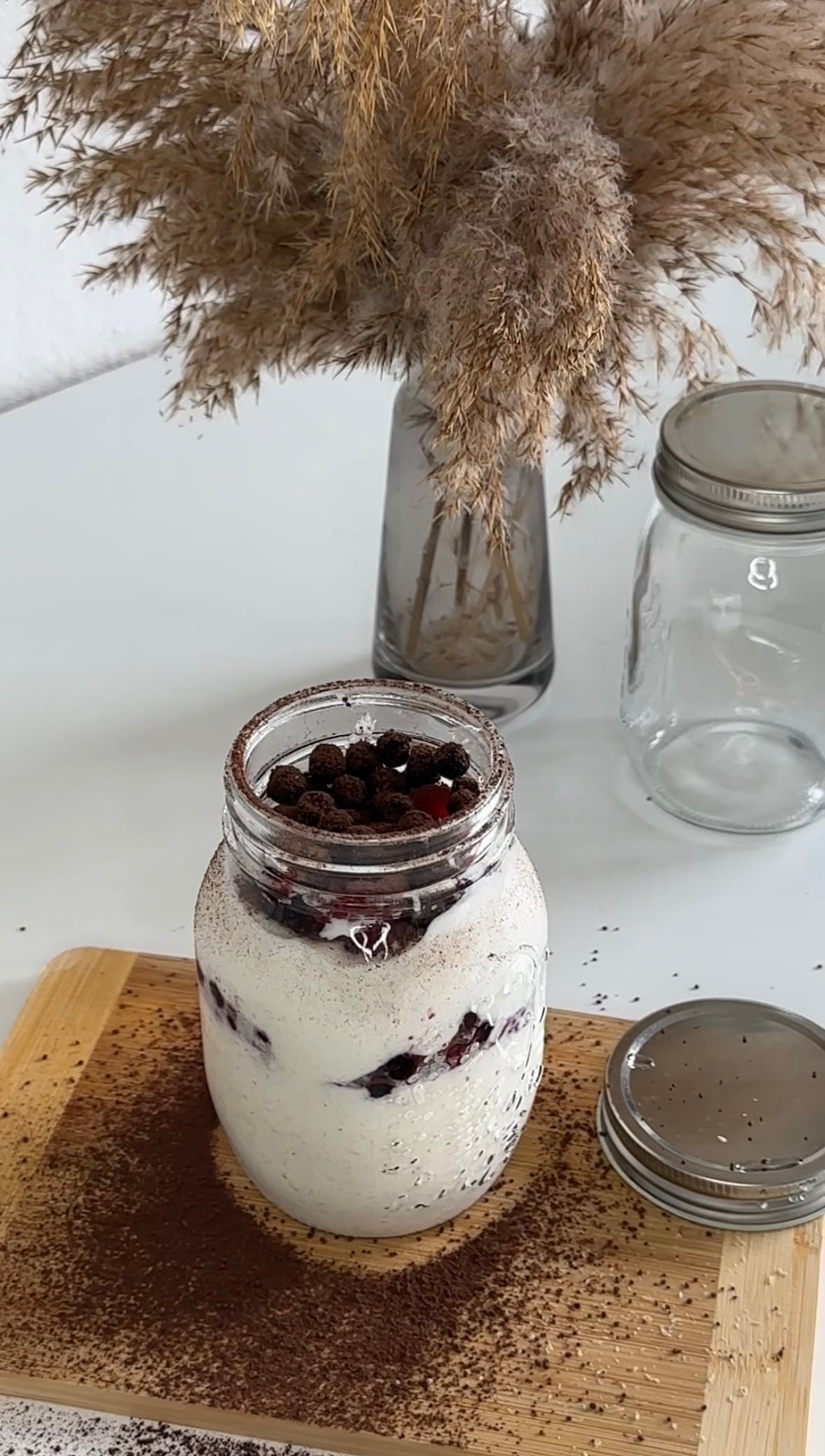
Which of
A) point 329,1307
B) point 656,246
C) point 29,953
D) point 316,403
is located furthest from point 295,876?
point 316,403

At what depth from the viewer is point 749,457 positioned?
1.04 metres

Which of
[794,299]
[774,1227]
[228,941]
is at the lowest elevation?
[774,1227]

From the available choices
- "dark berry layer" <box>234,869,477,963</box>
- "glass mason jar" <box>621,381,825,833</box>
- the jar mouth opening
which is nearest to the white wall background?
"glass mason jar" <box>621,381,825,833</box>

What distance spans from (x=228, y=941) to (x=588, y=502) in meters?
0.77

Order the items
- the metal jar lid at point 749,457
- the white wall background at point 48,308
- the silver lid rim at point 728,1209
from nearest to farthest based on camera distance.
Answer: the silver lid rim at point 728,1209 < the metal jar lid at point 749,457 < the white wall background at point 48,308

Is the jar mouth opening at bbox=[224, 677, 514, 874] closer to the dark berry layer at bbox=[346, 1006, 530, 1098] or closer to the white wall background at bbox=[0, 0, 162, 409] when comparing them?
the dark berry layer at bbox=[346, 1006, 530, 1098]

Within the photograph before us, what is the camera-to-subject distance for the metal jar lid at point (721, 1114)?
0.84 m

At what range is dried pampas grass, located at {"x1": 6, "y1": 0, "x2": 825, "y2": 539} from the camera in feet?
2.89

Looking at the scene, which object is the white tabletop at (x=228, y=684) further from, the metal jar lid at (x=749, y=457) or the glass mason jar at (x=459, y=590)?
the metal jar lid at (x=749, y=457)

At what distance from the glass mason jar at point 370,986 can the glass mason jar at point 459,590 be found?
11.2 inches

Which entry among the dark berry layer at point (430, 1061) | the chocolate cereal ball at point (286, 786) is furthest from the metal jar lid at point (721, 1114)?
the chocolate cereal ball at point (286, 786)

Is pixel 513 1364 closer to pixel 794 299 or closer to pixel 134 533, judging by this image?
pixel 794 299

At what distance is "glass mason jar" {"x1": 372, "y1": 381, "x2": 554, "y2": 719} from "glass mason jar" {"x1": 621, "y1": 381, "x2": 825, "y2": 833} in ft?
0.23

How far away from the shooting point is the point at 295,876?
2.43 ft
